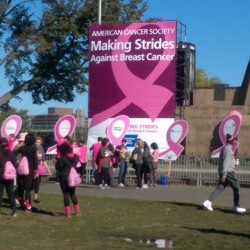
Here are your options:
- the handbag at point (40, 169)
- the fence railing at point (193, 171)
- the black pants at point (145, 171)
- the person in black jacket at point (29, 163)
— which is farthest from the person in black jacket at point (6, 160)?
the fence railing at point (193, 171)

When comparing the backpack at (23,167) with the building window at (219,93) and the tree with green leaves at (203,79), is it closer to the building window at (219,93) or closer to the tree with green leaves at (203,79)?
the building window at (219,93)

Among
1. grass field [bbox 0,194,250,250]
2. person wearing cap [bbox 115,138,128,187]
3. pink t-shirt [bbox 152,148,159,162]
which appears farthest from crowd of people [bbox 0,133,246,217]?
pink t-shirt [bbox 152,148,159,162]

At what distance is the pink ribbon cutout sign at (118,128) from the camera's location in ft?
87.3

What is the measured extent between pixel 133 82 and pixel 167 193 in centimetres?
730

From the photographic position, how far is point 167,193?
2155cm

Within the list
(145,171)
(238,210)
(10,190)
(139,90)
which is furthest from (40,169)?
(139,90)

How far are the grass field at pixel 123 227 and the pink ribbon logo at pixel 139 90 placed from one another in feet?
31.5

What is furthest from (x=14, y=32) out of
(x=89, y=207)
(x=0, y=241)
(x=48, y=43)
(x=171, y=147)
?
(x=0, y=241)

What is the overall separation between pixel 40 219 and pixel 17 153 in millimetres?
1990

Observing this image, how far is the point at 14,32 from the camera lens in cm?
3456

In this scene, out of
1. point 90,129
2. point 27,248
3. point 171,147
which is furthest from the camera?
point 90,129

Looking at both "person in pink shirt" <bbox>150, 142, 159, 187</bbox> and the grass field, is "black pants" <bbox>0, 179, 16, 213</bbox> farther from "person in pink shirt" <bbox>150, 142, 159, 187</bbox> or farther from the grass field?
"person in pink shirt" <bbox>150, 142, 159, 187</bbox>

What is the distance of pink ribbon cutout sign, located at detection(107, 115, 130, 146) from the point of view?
2661 cm

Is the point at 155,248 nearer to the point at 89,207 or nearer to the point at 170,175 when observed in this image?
the point at 89,207
